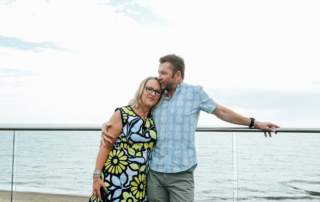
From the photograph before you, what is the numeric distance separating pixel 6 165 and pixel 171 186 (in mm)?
2233

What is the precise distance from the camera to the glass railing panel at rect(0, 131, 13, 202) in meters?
3.24

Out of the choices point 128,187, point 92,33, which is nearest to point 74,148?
point 128,187

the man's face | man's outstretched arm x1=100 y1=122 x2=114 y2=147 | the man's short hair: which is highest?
the man's short hair

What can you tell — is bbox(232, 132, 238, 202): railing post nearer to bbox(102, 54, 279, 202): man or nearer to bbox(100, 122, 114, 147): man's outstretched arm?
bbox(102, 54, 279, 202): man

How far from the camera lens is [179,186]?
2111mm

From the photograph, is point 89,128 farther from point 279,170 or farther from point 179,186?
point 279,170

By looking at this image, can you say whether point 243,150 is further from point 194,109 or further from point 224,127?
point 194,109

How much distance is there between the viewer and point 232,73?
38125 millimetres

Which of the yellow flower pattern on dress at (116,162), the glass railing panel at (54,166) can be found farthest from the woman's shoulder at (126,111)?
the glass railing panel at (54,166)

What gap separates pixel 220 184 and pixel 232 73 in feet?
121

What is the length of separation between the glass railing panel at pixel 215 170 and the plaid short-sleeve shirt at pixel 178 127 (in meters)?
0.54

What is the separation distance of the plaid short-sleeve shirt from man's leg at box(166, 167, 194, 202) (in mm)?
58

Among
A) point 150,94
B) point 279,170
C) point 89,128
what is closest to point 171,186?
point 150,94

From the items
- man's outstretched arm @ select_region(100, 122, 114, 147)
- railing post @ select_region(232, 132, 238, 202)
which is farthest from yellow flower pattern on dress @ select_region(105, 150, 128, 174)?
railing post @ select_region(232, 132, 238, 202)
